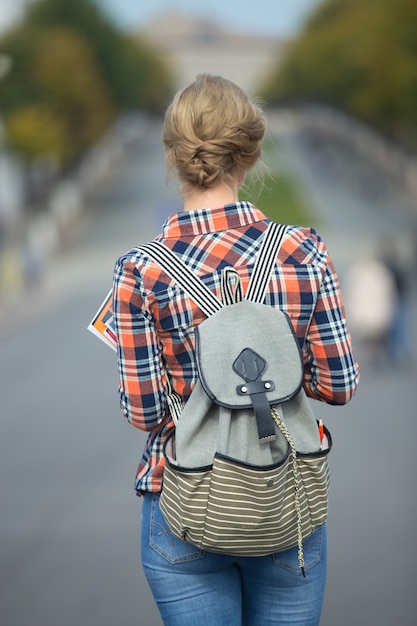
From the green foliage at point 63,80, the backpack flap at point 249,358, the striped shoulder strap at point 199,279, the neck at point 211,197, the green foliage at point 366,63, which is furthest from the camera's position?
the green foliage at point 63,80

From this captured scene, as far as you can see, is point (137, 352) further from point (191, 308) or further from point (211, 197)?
point (211, 197)

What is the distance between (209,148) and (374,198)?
2025 inches

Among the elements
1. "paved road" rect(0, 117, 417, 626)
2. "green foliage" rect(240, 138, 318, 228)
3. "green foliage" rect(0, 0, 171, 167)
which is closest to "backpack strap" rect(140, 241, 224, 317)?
"paved road" rect(0, 117, 417, 626)

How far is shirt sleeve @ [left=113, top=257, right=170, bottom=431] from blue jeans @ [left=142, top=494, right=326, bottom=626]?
0.62 feet

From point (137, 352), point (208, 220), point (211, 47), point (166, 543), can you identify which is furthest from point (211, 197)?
point (211, 47)

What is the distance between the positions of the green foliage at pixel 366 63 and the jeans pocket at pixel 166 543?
4.52ft

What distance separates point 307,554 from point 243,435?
14.4 inches

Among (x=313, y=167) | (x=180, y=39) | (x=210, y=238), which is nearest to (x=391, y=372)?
(x=210, y=238)

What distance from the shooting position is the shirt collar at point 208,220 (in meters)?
2.12

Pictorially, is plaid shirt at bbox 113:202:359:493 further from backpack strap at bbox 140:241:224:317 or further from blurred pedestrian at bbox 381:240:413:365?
blurred pedestrian at bbox 381:240:413:365

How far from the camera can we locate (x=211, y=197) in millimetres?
2152

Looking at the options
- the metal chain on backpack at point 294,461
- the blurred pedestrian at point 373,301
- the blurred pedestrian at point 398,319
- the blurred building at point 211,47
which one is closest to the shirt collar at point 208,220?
the metal chain on backpack at point 294,461

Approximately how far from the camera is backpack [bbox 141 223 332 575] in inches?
75.6

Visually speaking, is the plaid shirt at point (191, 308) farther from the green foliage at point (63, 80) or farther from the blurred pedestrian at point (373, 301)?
the green foliage at point (63, 80)
